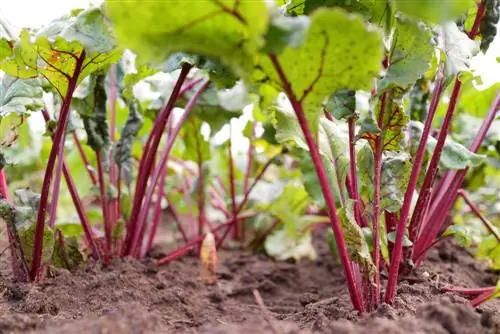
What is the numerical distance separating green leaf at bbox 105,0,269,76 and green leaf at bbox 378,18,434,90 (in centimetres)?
36

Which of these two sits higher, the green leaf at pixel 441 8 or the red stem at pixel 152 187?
the green leaf at pixel 441 8

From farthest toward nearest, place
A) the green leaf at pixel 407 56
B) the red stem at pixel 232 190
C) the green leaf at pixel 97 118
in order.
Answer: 1. the red stem at pixel 232 190
2. the green leaf at pixel 97 118
3. the green leaf at pixel 407 56

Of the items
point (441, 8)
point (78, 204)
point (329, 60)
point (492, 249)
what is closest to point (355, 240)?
point (329, 60)

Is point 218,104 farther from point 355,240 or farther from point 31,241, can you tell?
point 355,240

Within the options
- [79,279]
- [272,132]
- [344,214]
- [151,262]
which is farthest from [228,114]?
[344,214]

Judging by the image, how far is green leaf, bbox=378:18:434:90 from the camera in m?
1.08

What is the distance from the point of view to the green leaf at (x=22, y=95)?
1305 millimetres

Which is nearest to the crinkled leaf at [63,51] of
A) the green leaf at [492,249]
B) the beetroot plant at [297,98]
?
the beetroot plant at [297,98]

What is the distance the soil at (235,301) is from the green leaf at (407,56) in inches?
16.6

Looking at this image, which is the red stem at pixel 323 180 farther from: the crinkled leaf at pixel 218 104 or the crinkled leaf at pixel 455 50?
the crinkled leaf at pixel 218 104

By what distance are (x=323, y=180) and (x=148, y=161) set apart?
2.11ft

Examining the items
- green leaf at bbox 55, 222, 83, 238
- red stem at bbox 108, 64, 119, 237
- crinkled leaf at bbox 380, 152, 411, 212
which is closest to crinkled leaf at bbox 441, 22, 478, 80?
crinkled leaf at bbox 380, 152, 411, 212

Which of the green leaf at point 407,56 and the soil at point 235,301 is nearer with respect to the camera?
the soil at point 235,301

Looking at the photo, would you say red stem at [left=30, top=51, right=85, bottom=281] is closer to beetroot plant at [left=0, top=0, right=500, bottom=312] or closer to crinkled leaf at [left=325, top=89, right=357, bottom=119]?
beetroot plant at [left=0, top=0, right=500, bottom=312]
